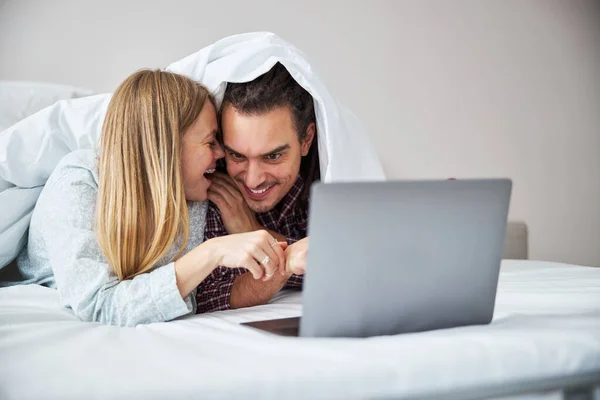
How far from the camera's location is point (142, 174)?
47.3 inches

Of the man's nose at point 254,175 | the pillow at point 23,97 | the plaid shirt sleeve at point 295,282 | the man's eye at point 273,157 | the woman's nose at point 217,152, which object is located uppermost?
the pillow at point 23,97

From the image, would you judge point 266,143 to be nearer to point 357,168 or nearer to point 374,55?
point 357,168

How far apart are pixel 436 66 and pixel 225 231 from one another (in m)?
1.44

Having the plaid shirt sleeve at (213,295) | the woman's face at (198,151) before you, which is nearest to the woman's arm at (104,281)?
the plaid shirt sleeve at (213,295)

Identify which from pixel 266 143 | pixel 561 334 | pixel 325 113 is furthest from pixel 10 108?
pixel 561 334

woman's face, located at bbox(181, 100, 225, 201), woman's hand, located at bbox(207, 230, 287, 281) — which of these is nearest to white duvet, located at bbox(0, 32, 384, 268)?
woman's face, located at bbox(181, 100, 225, 201)

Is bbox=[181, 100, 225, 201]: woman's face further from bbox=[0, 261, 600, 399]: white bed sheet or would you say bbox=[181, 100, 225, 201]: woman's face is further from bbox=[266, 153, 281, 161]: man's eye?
bbox=[0, 261, 600, 399]: white bed sheet

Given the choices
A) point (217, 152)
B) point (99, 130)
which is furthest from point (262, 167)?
point (99, 130)

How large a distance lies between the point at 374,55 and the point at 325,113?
3.31ft

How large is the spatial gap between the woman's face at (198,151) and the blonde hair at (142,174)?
0.03 meters

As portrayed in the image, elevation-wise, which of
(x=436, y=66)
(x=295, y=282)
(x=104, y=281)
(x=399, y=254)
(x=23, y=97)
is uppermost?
(x=436, y=66)

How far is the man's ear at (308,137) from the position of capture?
1.62 meters

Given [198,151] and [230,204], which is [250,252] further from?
[230,204]

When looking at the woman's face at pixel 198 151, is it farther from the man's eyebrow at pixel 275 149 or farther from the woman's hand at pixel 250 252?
the woman's hand at pixel 250 252
